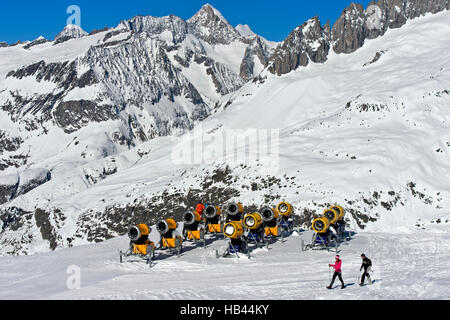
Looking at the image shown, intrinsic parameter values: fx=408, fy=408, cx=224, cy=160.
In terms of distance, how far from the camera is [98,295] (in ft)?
60.2

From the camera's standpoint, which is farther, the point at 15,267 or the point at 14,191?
the point at 14,191

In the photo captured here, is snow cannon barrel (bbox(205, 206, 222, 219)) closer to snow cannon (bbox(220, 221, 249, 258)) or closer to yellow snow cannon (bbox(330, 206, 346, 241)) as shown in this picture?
snow cannon (bbox(220, 221, 249, 258))

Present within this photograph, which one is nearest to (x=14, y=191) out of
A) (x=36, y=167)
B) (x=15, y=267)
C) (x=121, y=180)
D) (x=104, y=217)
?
(x=36, y=167)

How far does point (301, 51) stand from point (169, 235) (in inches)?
5899

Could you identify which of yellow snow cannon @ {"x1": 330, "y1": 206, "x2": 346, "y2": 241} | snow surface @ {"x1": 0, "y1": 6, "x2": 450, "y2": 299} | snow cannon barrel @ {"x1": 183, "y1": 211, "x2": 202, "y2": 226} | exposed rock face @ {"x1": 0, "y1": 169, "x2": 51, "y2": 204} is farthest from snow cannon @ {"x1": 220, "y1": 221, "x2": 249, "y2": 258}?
exposed rock face @ {"x1": 0, "y1": 169, "x2": 51, "y2": 204}

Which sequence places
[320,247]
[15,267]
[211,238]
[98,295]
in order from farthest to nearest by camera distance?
[211,238]
[320,247]
[15,267]
[98,295]

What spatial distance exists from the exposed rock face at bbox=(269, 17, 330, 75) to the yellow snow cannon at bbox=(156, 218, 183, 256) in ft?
458

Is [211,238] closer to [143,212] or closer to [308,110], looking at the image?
[143,212]

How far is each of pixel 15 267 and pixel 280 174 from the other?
A: 35.7 metres

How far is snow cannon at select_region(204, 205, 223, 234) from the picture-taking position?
31203 millimetres

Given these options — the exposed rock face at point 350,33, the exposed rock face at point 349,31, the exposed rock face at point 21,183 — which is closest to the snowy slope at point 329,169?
the exposed rock face at point 349,31

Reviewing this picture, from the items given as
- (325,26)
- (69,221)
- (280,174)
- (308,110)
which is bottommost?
(69,221)

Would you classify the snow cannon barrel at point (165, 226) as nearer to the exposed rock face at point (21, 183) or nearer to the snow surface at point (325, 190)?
the snow surface at point (325, 190)

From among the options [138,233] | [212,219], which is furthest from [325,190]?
[138,233]
